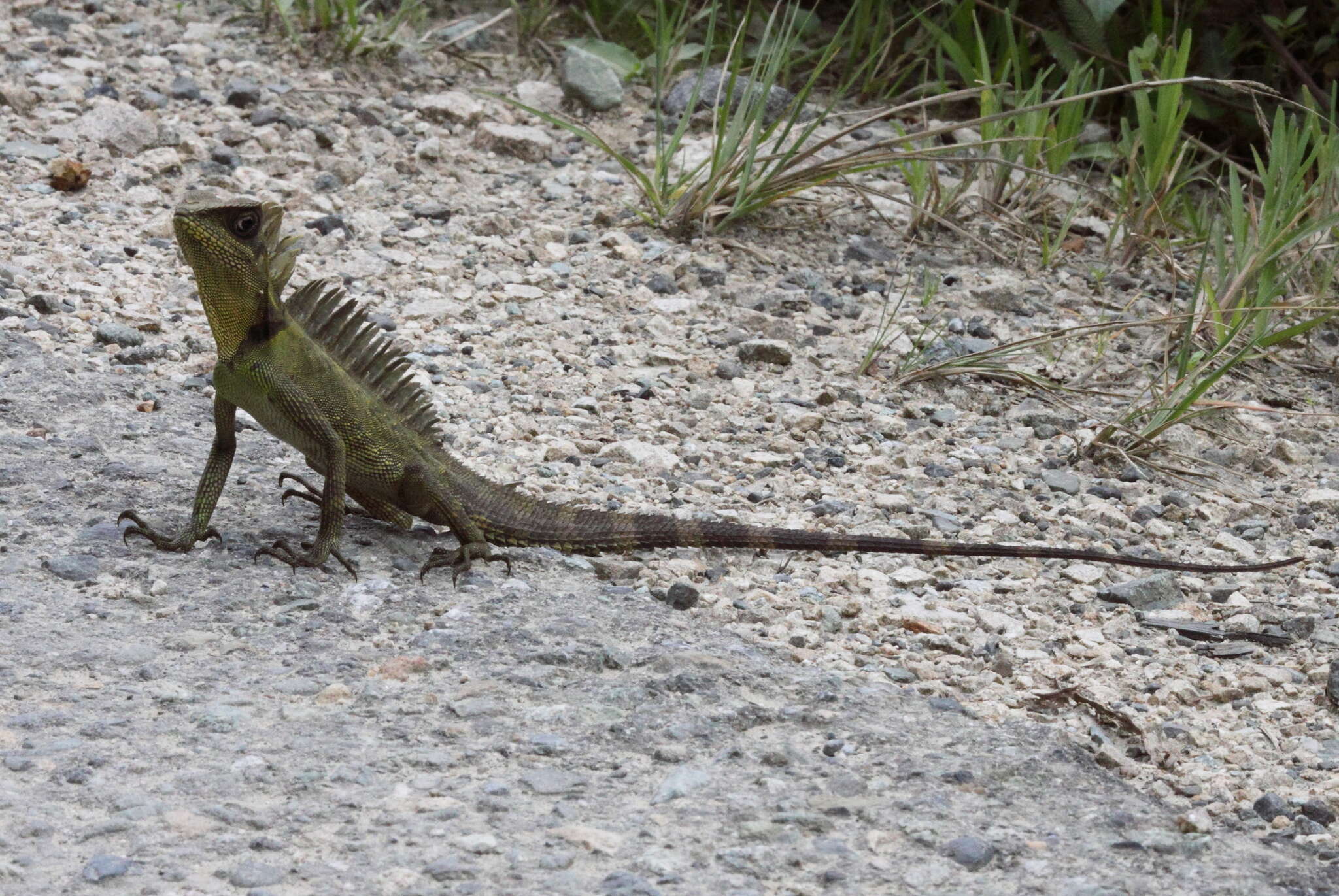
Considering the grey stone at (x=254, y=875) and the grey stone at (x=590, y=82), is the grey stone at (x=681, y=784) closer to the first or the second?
the grey stone at (x=254, y=875)

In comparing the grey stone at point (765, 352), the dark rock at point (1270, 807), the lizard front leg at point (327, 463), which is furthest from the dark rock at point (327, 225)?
the dark rock at point (1270, 807)

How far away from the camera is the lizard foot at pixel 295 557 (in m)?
3.50

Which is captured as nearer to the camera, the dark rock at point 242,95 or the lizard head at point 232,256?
the lizard head at point 232,256

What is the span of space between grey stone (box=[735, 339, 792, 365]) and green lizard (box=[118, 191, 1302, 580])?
4.42ft

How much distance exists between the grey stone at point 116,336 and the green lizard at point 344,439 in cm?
104

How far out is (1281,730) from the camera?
324 cm

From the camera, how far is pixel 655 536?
384cm

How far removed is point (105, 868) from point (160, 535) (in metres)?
1.34

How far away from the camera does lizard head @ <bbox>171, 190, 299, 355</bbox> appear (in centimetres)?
346

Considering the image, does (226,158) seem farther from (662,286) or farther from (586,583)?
(586,583)

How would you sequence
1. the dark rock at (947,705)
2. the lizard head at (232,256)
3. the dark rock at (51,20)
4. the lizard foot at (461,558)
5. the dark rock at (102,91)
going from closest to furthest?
the dark rock at (947,705) → the lizard head at (232,256) → the lizard foot at (461,558) → the dark rock at (102,91) → the dark rock at (51,20)

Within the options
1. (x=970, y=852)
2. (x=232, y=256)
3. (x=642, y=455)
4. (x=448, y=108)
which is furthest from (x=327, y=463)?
(x=448, y=108)

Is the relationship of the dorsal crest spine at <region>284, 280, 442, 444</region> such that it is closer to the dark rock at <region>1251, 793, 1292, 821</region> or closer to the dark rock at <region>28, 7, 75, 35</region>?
the dark rock at <region>1251, 793, 1292, 821</region>

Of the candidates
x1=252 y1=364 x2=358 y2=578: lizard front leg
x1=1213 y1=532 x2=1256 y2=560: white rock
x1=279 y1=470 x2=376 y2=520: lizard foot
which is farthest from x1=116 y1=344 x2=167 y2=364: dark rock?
x1=1213 y1=532 x2=1256 y2=560: white rock
